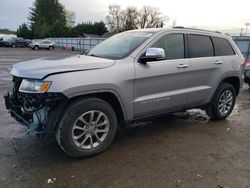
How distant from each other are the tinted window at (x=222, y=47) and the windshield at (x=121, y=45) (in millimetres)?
1648

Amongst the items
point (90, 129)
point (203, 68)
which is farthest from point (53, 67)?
point (203, 68)

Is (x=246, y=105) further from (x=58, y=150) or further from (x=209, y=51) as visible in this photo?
(x=58, y=150)

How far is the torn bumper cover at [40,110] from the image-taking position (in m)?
3.28

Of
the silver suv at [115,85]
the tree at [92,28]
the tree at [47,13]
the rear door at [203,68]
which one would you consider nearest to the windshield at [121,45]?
the silver suv at [115,85]

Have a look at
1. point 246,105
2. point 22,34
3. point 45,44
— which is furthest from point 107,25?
point 246,105

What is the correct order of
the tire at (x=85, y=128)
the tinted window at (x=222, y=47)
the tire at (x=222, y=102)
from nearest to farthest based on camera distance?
1. the tire at (x=85, y=128)
2. the tinted window at (x=222, y=47)
3. the tire at (x=222, y=102)

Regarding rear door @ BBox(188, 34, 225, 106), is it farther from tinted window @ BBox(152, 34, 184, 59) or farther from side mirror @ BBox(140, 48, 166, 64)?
side mirror @ BBox(140, 48, 166, 64)

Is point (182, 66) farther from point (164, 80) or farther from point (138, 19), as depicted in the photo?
point (138, 19)

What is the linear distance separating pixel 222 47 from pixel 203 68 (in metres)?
0.90

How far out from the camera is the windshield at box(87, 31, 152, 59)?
413 centimetres

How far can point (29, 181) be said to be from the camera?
3160 mm

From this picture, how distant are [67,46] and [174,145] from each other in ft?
128

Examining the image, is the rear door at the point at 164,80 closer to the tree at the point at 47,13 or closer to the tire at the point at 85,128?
the tire at the point at 85,128

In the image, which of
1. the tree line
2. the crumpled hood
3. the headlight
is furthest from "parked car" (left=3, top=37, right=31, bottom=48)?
the headlight
